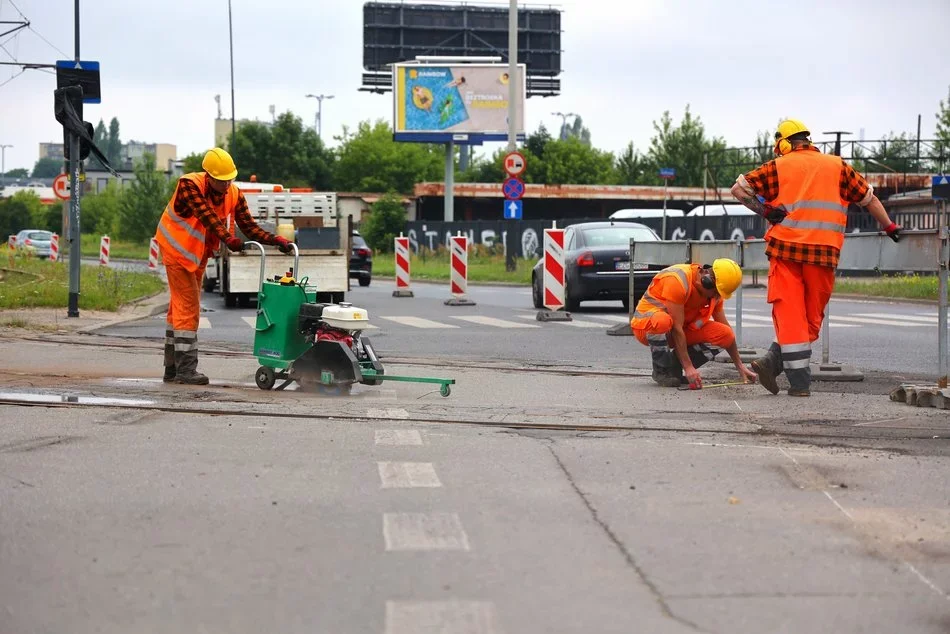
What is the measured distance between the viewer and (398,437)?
24.9 ft

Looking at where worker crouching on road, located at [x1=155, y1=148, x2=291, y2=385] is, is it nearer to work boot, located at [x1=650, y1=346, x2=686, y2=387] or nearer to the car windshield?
work boot, located at [x1=650, y1=346, x2=686, y2=387]

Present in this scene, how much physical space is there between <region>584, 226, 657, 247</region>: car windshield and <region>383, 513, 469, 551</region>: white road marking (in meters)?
16.4

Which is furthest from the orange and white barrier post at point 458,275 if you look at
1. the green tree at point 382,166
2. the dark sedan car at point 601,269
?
the green tree at point 382,166

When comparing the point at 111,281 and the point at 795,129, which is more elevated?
the point at 795,129

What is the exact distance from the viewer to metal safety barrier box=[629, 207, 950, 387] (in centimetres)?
949

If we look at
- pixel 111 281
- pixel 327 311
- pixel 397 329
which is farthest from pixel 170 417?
pixel 111 281

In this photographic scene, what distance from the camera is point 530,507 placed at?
5770mm

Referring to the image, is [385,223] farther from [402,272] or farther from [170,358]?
[170,358]

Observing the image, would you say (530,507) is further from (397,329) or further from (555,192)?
(555,192)

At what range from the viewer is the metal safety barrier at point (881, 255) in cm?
949

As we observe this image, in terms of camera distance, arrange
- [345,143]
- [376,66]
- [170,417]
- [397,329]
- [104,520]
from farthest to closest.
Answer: [345,143] < [376,66] < [397,329] < [170,417] < [104,520]

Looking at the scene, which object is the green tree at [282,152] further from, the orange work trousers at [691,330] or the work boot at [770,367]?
the work boot at [770,367]

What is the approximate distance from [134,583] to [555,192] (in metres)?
70.4

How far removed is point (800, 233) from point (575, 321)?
999 centimetres
